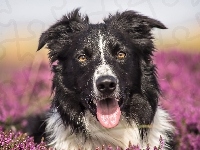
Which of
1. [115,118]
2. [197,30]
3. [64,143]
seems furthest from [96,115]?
[197,30]

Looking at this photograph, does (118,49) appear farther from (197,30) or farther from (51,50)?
(197,30)

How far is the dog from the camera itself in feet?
18.5

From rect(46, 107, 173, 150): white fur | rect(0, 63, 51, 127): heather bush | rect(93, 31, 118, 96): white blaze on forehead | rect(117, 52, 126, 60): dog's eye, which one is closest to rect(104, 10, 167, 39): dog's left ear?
rect(117, 52, 126, 60): dog's eye

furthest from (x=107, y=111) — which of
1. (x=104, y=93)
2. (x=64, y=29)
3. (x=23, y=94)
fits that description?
(x=23, y=94)

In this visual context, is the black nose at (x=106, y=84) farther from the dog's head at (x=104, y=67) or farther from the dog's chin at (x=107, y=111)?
the dog's chin at (x=107, y=111)

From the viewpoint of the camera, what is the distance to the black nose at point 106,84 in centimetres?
525

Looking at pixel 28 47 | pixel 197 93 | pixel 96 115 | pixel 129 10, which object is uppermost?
pixel 129 10

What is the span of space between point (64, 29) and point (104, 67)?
1229 mm

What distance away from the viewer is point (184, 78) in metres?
12.1

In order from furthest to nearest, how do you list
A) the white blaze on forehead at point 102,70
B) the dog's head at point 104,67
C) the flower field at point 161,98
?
1. the flower field at point 161,98
2. the dog's head at point 104,67
3. the white blaze on forehead at point 102,70

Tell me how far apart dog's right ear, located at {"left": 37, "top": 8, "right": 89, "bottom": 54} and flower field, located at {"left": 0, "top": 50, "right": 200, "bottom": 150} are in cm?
134

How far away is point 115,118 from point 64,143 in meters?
0.81

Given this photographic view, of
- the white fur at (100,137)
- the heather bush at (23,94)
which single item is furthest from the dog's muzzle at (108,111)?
the heather bush at (23,94)

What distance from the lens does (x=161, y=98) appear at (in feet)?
25.1
